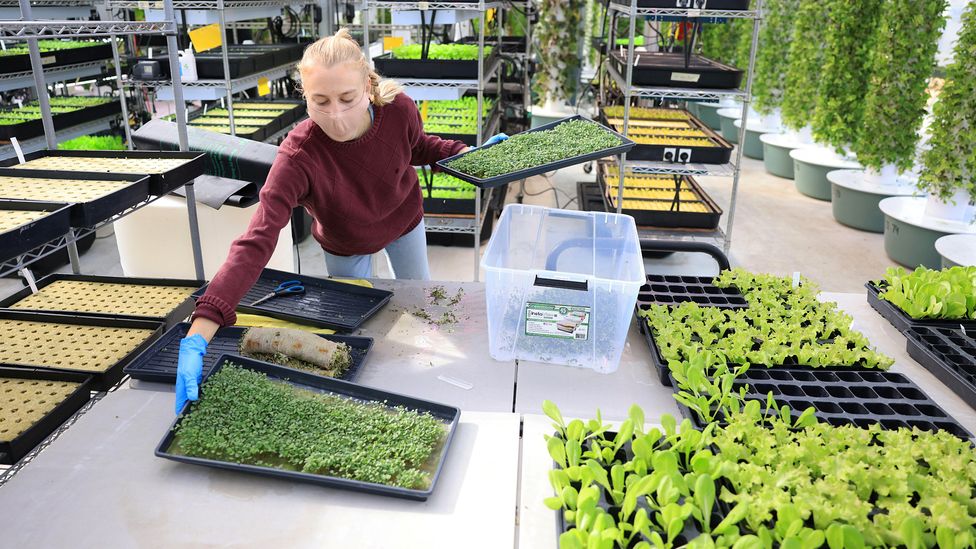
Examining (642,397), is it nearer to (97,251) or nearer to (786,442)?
(786,442)

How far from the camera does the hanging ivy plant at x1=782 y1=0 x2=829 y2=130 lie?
562 cm

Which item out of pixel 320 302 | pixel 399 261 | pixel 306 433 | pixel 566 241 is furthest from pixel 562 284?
pixel 399 261

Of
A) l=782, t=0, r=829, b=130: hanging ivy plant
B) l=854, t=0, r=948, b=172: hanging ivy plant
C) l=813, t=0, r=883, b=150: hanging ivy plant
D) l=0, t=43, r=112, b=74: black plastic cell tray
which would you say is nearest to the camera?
l=0, t=43, r=112, b=74: black plastic cell tray

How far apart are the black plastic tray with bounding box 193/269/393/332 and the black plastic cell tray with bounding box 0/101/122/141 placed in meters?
2.43

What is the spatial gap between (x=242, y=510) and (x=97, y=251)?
3886mm

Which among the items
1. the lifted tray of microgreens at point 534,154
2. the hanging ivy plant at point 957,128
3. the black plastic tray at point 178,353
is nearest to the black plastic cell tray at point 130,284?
the black plastic tray at point 178,353

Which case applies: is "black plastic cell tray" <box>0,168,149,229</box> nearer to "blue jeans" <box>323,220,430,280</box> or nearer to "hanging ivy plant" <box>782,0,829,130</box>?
"blue jeans" <box>323,220,430,280</box>

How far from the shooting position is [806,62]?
5.75m

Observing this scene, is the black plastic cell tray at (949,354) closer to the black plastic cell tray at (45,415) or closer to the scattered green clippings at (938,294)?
the scattered green clippings at (938,294)

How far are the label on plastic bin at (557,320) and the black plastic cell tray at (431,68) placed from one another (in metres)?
2.52

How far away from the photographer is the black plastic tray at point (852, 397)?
1.22 metres

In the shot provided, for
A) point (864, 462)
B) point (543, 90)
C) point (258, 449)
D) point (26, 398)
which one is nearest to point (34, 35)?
point (26, 398)

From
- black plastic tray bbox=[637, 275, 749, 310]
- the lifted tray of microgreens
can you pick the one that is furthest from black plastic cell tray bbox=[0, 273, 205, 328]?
black plastic tray bbox=[637, 275, 749, 310]

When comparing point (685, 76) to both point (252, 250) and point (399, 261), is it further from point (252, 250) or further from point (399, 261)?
point (252, 250)
